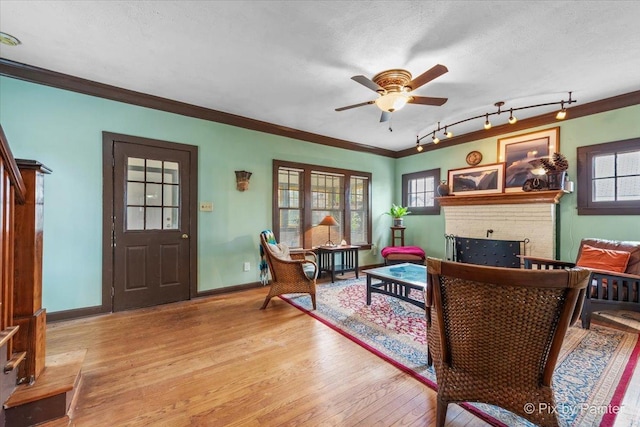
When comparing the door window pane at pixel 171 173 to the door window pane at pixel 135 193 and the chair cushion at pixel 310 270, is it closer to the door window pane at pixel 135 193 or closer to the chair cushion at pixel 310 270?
the door window pane at pixel 135 193

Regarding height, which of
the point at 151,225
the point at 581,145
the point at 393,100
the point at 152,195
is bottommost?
the point at 151,225

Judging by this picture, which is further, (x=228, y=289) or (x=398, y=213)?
(x=398, y=213)

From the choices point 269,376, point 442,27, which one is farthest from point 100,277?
point 442,27

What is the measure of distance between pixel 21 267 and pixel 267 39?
7.44 ft

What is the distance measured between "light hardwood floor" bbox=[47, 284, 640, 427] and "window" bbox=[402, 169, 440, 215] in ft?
12.6

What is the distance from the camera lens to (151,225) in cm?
344

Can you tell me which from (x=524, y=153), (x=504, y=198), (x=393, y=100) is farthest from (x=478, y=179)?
(x=393, y=100)

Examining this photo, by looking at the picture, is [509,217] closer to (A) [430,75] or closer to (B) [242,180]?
(A) [430,75]

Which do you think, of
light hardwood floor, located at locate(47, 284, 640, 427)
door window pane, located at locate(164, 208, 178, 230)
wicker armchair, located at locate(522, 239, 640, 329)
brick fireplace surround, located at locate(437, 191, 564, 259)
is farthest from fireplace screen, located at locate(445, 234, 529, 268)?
door window pane, located at locate(164, 208, 178, 230)

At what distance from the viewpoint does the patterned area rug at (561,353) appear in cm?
157

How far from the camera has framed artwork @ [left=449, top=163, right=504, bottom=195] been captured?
4.51m

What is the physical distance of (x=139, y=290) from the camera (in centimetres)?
331

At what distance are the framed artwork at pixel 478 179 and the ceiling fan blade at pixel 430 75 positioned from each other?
300cm

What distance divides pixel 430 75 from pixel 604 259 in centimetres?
291
